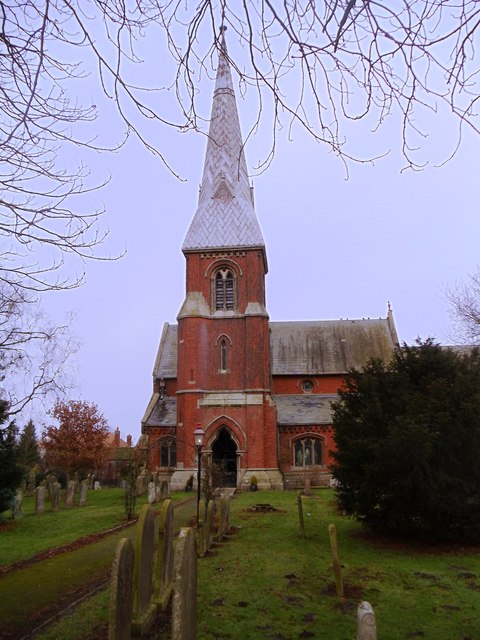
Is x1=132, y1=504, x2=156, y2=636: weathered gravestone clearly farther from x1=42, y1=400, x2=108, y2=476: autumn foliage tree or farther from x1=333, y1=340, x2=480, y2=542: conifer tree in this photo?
x1=42, y1=400, x2=108, y2=476: autumn foliage tree

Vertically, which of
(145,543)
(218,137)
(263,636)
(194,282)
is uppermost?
(218,137)

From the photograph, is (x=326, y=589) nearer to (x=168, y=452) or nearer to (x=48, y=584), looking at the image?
(x=48, y=584)

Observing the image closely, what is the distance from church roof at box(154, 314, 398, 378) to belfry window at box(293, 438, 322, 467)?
5.62 m

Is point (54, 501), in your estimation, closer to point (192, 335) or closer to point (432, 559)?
point (192, 335)

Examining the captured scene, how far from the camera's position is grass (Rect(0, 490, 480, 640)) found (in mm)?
6055

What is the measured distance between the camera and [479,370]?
12141 millimetres

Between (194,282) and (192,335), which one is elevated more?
(194,282)

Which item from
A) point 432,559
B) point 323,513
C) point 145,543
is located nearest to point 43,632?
point 145,543

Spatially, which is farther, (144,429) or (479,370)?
(144,429)

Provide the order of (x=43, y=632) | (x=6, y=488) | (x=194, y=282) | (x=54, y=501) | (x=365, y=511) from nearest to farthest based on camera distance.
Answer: (x=43, y=632) < (x=365, y=511) < (x=6, y=488) < (x=54, y=501) < (x=194, y=282)

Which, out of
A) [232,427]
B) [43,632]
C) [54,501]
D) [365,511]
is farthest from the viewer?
[232,427]

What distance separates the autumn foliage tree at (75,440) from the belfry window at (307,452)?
14.0 meters

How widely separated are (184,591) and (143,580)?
6.19 feet

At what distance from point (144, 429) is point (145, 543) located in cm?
2435
